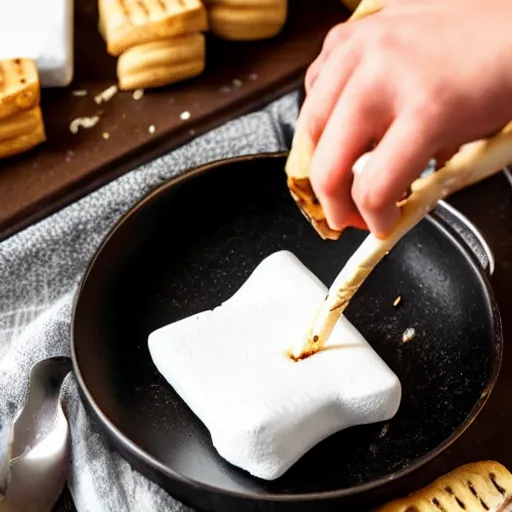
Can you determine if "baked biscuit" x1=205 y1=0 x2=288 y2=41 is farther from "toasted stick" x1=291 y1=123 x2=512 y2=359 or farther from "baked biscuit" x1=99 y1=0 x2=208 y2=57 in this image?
"toasted stick" x1=291 y1=123 x2=512 y2=359

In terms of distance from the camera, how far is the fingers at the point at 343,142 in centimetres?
41

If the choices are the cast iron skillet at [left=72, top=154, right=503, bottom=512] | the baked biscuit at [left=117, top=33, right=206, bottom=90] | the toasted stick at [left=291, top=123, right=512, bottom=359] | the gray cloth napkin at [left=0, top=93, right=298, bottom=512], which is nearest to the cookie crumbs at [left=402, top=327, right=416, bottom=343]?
the cast iron skillet at [left=72, top=154, right=503, bottom=512]

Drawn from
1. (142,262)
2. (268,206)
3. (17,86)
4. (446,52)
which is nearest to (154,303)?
(142,262)

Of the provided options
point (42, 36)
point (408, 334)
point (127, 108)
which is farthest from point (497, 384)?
point (42, 36)

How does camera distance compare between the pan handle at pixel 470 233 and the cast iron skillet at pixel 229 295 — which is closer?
the cast iron skillet at pixel 229 295

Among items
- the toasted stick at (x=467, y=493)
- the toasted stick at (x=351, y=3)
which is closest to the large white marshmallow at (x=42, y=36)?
the toasted stick at (x=351, y=3)

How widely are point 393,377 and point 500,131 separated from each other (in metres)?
0.21

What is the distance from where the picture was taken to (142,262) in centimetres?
68

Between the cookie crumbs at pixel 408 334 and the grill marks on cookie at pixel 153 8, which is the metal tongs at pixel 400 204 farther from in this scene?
the grill marks on cookie at pixel 153 8

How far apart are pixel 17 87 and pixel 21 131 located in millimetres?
41

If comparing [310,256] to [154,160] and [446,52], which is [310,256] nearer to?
[154,160]

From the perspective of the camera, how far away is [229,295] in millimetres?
681

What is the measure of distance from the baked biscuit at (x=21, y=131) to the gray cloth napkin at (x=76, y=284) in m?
0.08

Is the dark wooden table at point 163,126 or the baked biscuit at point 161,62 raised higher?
the baked biscuit at point 161,62
